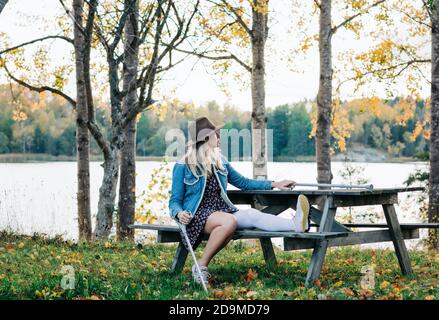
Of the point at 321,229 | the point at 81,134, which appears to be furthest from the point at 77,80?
the point at 321,229

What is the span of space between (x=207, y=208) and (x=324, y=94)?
24.9 feet

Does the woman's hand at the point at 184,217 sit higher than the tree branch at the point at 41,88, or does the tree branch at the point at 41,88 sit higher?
the tree branch at the point at 41,88

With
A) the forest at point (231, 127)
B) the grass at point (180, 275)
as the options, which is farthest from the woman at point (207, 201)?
the forest at point (231, 127)

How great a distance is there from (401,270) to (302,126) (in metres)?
29.3

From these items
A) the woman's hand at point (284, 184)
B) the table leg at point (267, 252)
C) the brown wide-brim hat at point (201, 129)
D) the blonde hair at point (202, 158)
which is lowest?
the table leg at point (267, 252)

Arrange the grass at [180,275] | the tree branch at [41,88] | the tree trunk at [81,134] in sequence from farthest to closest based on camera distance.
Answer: the tree branch at [41,88], the tree trunk at [81,134], the grass at [180,275]

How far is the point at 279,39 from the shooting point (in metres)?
16.0

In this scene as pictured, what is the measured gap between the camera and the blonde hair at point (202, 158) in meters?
6.17

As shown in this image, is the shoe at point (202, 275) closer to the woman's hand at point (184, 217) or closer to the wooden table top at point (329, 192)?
the woman's hand at point (184, 217)

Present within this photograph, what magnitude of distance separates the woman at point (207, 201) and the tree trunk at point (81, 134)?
240 inches

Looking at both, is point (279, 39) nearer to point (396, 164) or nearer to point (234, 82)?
point (234, 82)

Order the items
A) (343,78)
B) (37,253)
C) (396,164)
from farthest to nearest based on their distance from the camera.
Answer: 1. (396,164)
2. (343,78)
3. (37,253)
